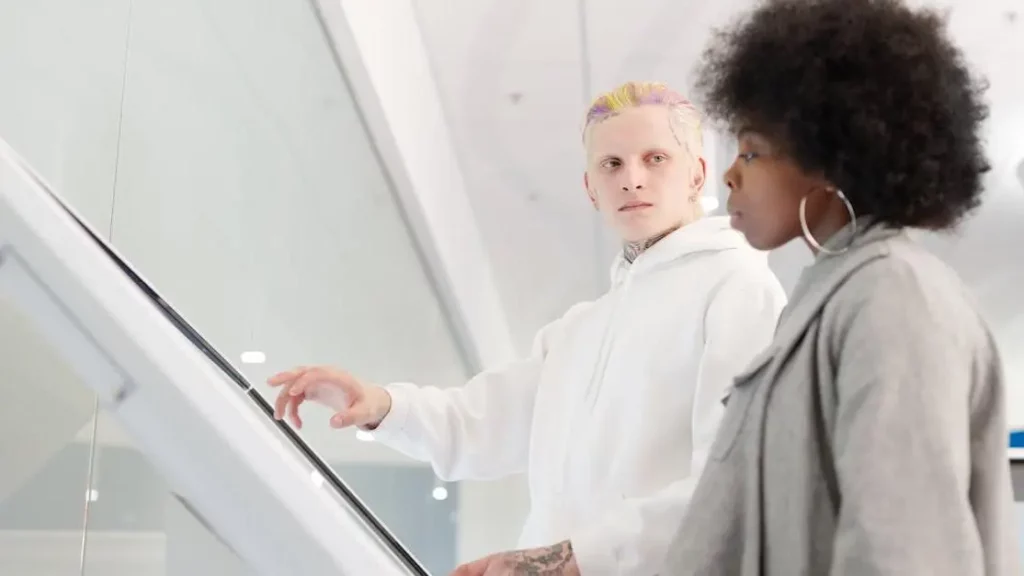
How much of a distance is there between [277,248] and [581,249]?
2.10 metres

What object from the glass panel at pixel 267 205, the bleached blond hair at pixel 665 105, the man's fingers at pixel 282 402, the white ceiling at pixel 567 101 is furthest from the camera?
the white ceiling at pixel 567 101

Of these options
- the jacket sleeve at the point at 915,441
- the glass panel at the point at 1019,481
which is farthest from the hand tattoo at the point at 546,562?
the glass panel at the point at 1019,481

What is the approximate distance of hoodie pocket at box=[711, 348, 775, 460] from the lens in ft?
2.11

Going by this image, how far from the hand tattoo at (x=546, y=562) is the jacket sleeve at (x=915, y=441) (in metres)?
0.26

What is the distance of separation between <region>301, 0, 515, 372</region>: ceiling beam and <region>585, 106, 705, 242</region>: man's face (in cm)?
107

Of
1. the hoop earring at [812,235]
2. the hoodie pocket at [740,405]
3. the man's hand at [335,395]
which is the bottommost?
the hoodie pocket at [740,405]

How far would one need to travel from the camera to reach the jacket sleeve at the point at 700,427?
765 mm

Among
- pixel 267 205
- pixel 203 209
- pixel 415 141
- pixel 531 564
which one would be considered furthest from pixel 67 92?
pixel 415 141

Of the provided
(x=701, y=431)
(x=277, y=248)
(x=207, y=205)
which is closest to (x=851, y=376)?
(x=701, y=431)

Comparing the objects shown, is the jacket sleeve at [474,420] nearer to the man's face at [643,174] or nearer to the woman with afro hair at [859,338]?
the man's face at [643,174]

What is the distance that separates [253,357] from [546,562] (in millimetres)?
797

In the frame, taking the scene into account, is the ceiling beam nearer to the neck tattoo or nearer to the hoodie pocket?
the neck tattoo

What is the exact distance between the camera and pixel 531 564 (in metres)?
0.77

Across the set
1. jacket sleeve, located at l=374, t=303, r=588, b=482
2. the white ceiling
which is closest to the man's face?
jacket sleeve, located at l=374, t=303, r=588, b=482
